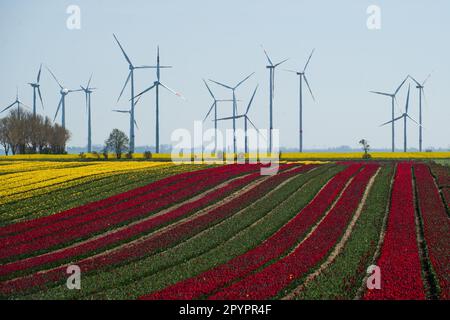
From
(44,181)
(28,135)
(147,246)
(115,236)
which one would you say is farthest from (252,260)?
(28,135)

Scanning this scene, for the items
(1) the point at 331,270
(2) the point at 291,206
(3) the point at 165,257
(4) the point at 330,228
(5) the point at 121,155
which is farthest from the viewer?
(5) the point at 121,155

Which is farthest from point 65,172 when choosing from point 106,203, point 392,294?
point 392,294

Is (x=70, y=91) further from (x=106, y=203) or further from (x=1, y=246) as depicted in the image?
(x=1, y=246)

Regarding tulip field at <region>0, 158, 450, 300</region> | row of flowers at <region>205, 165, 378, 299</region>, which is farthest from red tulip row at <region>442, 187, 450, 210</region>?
row of flowers at <region>205, 165, 378, 299</region>

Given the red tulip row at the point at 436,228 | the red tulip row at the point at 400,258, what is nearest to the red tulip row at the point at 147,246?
the red tulip row at the point at 400,258

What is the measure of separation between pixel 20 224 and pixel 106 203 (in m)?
7.08

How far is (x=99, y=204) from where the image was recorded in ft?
124

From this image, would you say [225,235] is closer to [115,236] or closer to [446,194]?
[115,236]

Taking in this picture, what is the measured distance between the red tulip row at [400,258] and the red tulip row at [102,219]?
45.1ft

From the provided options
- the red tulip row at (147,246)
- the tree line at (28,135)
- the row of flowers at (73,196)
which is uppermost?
the tree line at (28,135)

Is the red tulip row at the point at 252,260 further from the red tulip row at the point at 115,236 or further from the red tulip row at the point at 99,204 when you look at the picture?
the red tulip row at the point at 99,204

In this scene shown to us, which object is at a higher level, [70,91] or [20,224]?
[70,91]

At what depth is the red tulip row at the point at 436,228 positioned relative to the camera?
20688 millimetres

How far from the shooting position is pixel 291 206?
120ft
